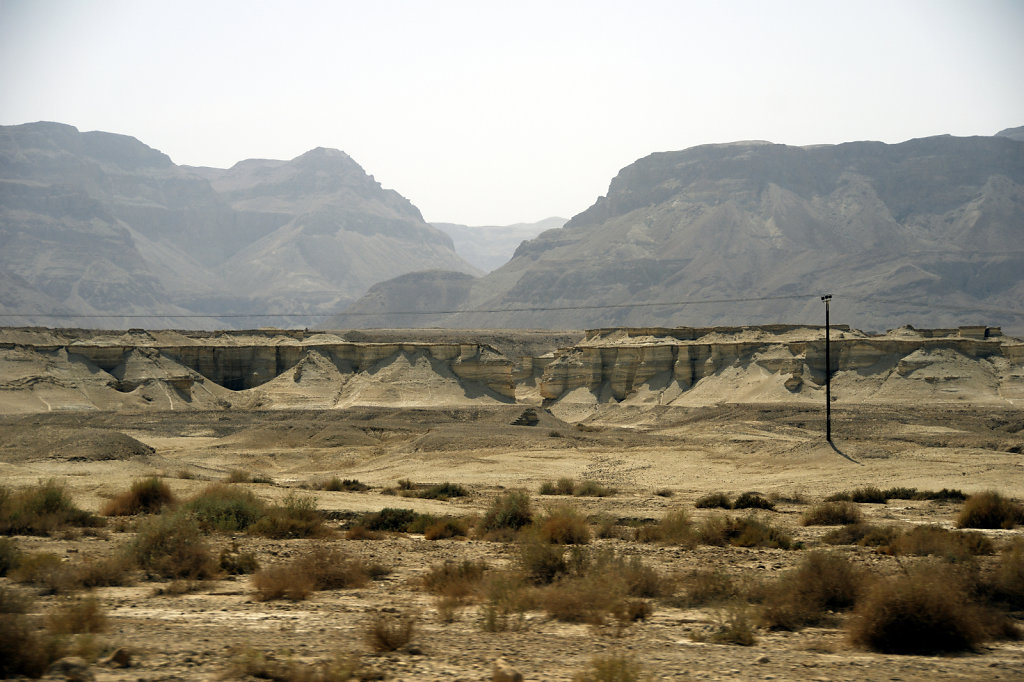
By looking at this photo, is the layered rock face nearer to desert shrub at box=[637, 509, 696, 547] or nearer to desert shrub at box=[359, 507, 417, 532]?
desert shrub at box=[637, 509, 696, 547]

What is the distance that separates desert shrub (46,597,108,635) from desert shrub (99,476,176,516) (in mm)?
11215

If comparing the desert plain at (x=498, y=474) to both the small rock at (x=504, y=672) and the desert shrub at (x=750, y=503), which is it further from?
the desert shrub at (x=750, y=503)

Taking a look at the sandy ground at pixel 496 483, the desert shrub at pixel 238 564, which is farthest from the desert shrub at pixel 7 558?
the desert shrub at pixel 238 564

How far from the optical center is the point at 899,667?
11.3 m

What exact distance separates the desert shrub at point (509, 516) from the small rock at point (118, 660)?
11.6 m

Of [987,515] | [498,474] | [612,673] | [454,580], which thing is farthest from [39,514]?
[498,474]

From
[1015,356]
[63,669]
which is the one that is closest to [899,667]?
[63,669]

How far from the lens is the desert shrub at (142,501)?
23328 millimetres

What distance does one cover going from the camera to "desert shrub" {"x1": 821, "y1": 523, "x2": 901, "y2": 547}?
19.7 meters

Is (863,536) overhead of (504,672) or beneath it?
beneath

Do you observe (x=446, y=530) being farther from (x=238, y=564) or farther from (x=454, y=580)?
(x=454, y=580)

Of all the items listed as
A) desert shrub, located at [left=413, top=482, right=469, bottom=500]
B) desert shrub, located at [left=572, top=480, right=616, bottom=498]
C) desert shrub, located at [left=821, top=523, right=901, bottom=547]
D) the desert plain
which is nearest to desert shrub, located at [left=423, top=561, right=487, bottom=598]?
the desert plain

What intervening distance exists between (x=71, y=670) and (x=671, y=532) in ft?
43.7

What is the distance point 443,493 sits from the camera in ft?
101
